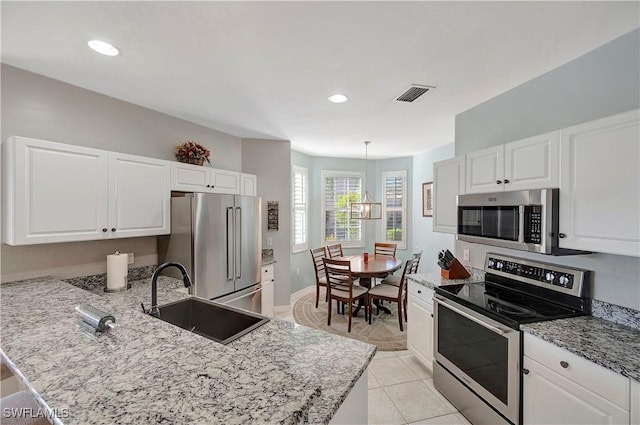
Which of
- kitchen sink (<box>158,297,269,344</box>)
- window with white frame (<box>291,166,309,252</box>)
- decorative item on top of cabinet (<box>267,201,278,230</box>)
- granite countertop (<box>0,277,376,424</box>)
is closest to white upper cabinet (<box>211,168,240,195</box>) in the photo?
decorative item on top of cabinet (<box>267,201,278,230</box>)

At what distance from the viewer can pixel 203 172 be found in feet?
10.5

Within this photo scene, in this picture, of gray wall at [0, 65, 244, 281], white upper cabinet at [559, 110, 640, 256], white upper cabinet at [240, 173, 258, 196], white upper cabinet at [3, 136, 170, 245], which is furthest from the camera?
white upper cabinet at [240, 173, 258, 196]

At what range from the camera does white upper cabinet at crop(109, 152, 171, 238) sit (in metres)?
2.40

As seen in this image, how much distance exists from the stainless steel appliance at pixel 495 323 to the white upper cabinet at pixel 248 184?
8.55 feet

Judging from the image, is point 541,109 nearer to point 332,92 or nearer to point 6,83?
point 332,92

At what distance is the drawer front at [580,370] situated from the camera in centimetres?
125

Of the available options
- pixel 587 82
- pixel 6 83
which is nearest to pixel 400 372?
pixel 587 82

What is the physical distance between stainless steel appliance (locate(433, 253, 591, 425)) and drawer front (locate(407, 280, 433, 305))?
134 mm

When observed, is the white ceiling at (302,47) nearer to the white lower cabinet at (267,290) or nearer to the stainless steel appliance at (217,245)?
the stainless steel appliance at (217,245)

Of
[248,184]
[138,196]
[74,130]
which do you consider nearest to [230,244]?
[138,196]

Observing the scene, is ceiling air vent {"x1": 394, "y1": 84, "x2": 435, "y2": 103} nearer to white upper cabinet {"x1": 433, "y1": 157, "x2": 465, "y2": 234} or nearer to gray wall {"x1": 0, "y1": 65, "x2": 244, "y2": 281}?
white upper cabinet {"x1": 433, "y1": 157, "x2": 465, "y2": 234}

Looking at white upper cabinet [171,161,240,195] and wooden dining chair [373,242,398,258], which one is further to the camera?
wooden dining chair [373,242,398,258]

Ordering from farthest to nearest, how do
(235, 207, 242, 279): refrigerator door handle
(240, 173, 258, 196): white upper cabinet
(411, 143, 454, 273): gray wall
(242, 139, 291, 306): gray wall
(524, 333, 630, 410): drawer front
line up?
(411, 143, 454, 273): gray wall → (242, 139, 291, 306): gray wall → (240, 173, 258, 196): white upper cabinet → (235, 207, 242, 279): refrigerator door handle → (524, 333, 630, 410): drawer front

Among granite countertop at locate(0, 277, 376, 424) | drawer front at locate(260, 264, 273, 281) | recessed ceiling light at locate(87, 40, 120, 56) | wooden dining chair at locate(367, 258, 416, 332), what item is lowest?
wooden dining chair at locate(367, 258, 416, 332)
